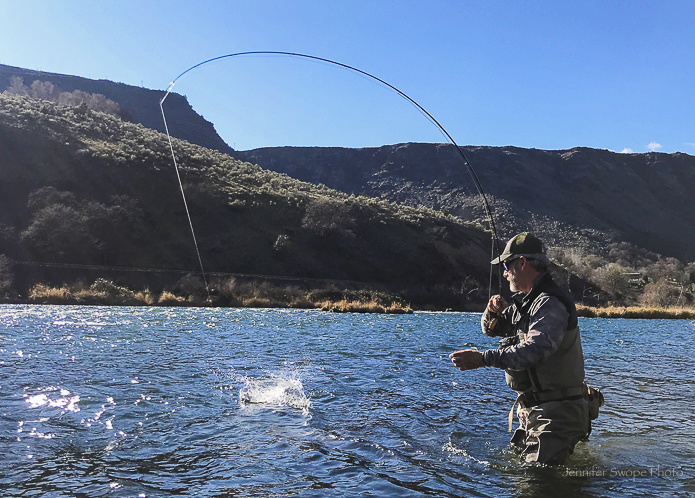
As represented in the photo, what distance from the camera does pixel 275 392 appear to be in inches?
366

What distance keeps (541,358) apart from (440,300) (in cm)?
4934

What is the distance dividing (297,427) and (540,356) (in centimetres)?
338

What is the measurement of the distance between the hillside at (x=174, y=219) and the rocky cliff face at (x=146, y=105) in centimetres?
5893

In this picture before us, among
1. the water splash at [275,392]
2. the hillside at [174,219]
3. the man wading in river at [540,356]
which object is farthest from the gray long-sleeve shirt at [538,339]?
the hillside at [174,219]

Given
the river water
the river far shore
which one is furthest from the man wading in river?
the river far shore

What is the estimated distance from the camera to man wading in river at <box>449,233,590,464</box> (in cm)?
483

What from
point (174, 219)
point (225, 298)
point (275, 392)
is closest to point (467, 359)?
point (275, 392)

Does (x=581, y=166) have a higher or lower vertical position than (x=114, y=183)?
higher

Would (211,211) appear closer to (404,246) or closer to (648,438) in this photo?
(404,246)

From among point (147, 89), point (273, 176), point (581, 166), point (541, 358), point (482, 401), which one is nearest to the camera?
point (541, 358)

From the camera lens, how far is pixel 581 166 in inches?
4961

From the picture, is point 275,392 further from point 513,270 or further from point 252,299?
point 252,299

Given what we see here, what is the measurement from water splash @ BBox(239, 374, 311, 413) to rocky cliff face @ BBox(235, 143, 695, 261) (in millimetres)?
84148

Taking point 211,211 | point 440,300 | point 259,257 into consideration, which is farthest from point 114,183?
point 440,300
